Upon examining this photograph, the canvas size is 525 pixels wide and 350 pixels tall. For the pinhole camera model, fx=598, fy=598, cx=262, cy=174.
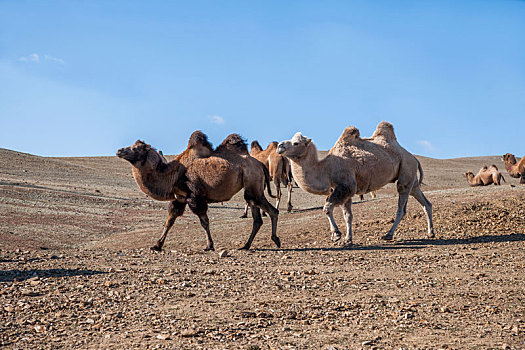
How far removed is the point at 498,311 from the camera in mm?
6488

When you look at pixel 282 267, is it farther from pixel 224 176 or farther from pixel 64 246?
pixel 64 246

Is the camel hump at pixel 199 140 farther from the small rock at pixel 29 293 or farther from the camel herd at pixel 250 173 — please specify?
the small rock at pixel 29 293

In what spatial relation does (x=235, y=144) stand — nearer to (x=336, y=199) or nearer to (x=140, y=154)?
(x=140, y=154)

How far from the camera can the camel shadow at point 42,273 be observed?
8248mm

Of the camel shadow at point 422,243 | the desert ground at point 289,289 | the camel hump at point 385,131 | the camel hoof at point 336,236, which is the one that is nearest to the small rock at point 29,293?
the desert ground at point 289,289

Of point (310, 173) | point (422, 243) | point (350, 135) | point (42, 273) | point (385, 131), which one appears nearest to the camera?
point (42, 273)

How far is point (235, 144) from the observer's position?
1195 cm

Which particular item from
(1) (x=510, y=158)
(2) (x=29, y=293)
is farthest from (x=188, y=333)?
(1) (x=510, y=158)

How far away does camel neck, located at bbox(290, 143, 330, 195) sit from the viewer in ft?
38.2

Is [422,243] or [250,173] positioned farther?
[422,243]

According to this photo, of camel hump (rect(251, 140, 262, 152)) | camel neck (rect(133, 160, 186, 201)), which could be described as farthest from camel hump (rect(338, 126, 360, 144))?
camel hump (rect(251, 140, 262, 152))

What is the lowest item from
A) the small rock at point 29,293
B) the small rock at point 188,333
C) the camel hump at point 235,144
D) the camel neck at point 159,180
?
the small rock at point 188,333

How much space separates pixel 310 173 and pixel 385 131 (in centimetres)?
244

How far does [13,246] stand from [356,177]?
773cm
